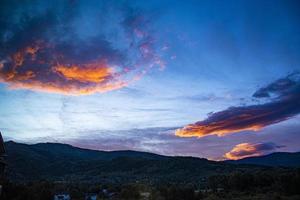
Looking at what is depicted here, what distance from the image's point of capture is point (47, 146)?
17875 centimetres

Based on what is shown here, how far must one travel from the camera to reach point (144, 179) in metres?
80.6

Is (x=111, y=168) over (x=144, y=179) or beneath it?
over

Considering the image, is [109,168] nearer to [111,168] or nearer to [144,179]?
[111,168]

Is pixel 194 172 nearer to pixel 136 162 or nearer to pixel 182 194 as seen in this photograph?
pixel 136 162

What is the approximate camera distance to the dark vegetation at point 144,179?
33.9m

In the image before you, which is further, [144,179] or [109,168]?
[109,168]

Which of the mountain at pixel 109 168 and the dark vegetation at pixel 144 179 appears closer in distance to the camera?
the dark vegetation at pixel 144 179

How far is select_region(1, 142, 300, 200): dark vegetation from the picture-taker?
33938 millimetres

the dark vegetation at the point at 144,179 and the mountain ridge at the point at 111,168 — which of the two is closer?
the dark vegetation at the point at 144,179

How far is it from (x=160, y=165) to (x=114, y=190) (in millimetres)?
58429

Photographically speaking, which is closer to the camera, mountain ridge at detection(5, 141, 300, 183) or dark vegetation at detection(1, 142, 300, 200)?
dark vegetation at detection(1, 142, 300, 200)

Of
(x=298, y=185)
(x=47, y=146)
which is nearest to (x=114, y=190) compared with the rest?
(x=298, y=185)

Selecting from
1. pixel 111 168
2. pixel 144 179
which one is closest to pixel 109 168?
pixel 111 168

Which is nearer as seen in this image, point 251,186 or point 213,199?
point 213,199
